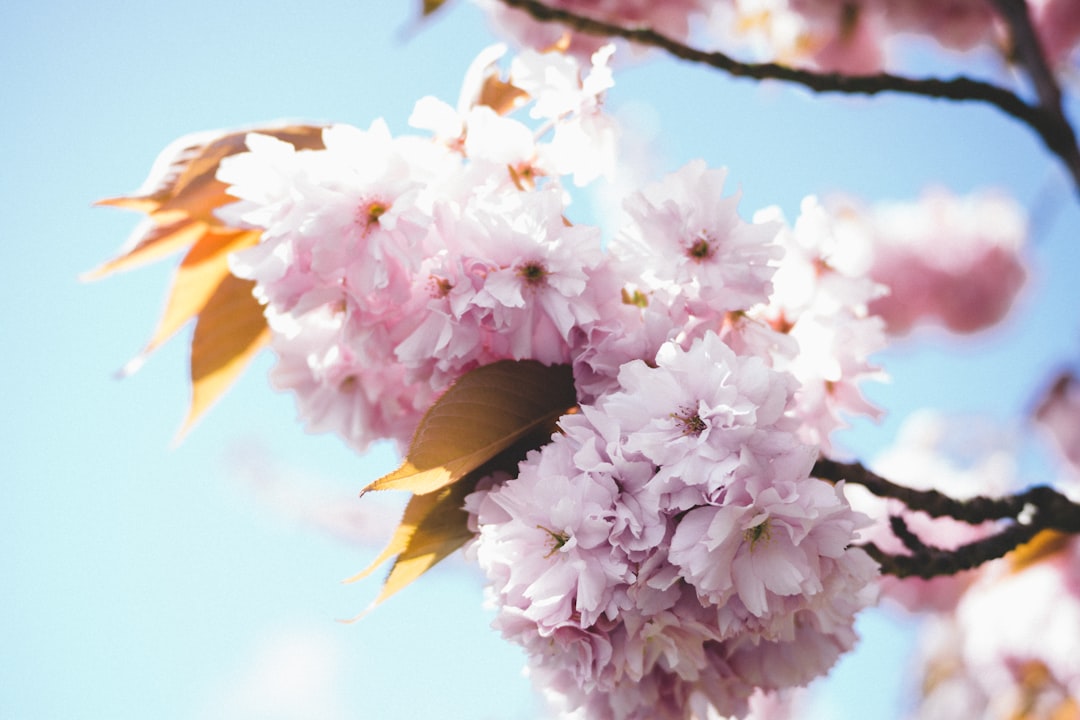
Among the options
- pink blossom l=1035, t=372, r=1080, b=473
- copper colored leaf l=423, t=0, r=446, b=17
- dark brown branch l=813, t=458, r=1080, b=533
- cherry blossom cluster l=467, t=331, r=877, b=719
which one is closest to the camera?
cherry blossom cluster l=467, t=331, r=877, b=719

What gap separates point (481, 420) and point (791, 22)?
1296 millimetres

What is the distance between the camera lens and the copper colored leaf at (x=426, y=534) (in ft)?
Result: 1.81

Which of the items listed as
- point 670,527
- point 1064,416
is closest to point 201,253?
point 670,527

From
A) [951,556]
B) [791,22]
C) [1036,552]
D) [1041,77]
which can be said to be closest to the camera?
[951,556]

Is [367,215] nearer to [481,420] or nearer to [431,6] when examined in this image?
[481,420]

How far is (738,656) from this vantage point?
597 millimetres

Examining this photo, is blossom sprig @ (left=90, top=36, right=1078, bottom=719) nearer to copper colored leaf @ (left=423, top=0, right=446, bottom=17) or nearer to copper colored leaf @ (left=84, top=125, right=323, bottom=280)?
copper colored leaf @ (left=84, top=125, right=323, bottom=280)

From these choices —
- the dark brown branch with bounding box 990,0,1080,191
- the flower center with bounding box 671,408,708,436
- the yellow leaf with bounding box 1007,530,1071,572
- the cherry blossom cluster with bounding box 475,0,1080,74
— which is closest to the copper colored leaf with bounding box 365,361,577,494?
the flower center with bounding box 671,408,708,436

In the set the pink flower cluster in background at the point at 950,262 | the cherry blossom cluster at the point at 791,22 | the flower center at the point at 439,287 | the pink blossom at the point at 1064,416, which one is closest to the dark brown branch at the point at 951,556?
the flower center at the point at 439,287

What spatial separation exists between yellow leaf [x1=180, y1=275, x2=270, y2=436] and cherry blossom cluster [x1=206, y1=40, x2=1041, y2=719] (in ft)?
0.20

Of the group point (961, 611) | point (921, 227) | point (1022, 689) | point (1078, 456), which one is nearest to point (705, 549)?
point (1022, 689)

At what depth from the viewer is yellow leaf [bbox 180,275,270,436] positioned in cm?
72

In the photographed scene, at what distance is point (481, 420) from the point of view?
1.73 ft

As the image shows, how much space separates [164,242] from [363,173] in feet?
0.82
